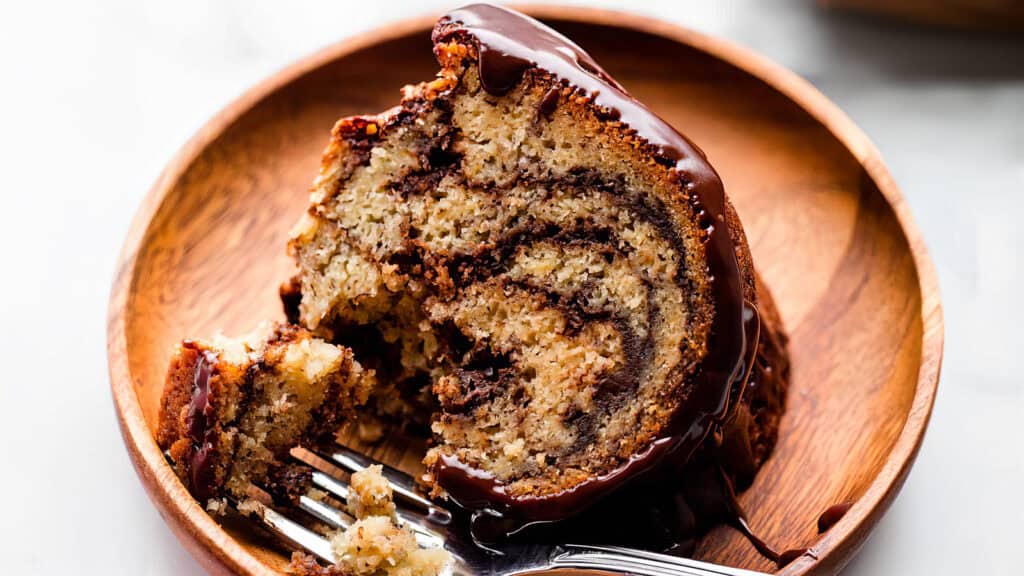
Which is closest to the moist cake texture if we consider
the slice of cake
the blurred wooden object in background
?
the slice of cake

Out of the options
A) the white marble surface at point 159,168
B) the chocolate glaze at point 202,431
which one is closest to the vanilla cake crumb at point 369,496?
the chocolate glaze at point 202,431

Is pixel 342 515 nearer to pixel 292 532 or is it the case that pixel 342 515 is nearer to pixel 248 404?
pixel 292 532

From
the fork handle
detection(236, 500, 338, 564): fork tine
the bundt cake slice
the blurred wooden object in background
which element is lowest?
detection(236, 500, 338, 564): fork tine

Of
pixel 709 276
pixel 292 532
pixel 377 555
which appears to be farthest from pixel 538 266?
pixel 292 532

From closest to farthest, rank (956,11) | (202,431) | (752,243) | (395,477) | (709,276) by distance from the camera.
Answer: (709,276), (202,431), (395,477), (752,243), (956,11)

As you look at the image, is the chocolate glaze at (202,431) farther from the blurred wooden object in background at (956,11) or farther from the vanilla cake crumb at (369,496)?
the blurred wooden object in background at (956,11)

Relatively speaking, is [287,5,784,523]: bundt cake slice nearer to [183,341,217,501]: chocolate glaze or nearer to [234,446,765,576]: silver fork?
[234,446,765,576]: silver fork

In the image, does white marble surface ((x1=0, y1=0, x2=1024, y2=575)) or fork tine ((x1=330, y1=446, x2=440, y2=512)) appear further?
white marble surface ((x1=0, y1=0, x2=1024, y2=575))
